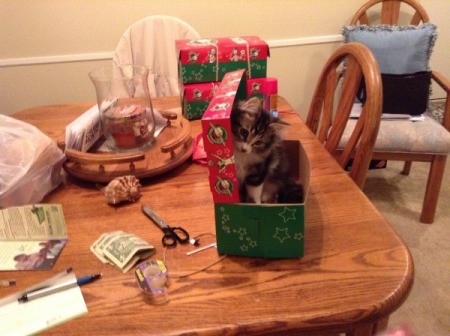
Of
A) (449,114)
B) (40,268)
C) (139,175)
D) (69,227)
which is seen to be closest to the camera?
(40,268)

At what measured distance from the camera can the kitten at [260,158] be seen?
2.47 feet

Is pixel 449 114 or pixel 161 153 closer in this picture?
pixel 161 153

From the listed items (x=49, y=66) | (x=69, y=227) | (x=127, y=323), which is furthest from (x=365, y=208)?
(x=49, y=66)

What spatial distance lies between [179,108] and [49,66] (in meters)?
1.29

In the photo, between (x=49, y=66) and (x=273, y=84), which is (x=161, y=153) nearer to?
(x=273, y=84)

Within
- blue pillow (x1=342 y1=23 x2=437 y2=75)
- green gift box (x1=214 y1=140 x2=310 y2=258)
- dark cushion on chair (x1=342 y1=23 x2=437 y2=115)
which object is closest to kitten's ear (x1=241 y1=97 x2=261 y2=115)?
green gift box (x1=214 y1=140 x2=310 y2=258)

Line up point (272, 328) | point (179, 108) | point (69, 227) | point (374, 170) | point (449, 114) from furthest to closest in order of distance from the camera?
1. point (374, 170)
2. point (449, 114)
3. point (179, 108)
4. point (69, 227)
5. point (272, 328)

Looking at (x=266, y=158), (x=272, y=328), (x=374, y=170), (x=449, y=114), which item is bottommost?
(x=374, y=170)

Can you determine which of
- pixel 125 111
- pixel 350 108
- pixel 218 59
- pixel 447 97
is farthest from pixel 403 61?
pixel 125 111

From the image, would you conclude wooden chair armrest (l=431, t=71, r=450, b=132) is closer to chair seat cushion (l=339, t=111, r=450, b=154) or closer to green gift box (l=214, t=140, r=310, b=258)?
chair seat cushion (l=339, t=111, r=450, b=154)

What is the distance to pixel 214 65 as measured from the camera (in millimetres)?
1253

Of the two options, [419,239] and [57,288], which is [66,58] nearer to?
[57,288]

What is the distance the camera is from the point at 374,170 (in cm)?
250

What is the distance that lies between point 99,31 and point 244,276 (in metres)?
2.01
